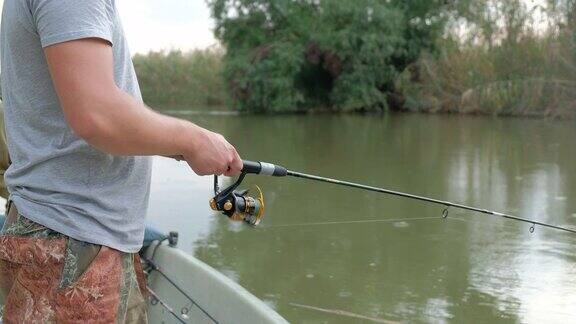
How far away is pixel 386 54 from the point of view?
24.2 m

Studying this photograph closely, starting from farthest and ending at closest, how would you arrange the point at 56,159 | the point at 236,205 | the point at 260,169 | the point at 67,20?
the point at 236,205 < the point at 260,169 < the point at 56,159 < the point at 67,20

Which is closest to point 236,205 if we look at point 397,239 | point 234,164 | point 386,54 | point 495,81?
point 234,164

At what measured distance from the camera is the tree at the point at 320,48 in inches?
947

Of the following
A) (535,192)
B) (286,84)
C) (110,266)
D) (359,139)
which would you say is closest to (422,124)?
(359,139)

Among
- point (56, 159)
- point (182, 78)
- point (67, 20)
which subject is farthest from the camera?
point (182, 78)

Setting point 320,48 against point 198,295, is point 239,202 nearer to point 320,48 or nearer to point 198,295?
point 198,295

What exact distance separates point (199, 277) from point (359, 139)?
11.8 meters

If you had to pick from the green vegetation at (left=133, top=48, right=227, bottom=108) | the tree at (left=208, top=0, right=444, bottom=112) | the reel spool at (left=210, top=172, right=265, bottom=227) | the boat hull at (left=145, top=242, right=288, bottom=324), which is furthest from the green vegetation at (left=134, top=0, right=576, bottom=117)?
the reel spool at (left=210, top=172, right=265, bottom=227)

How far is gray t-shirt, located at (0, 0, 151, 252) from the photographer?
148cm

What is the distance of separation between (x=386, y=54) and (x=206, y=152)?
2317 centimetres

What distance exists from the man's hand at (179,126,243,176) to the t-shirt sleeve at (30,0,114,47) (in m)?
0.24

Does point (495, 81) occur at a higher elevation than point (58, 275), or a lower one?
lower

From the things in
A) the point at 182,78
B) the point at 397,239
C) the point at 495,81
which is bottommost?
the point at 397,239

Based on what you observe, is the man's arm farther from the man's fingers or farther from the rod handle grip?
the rod handle grip
